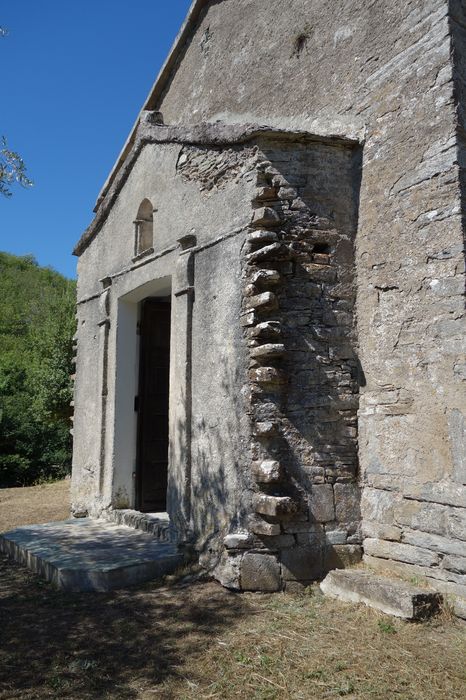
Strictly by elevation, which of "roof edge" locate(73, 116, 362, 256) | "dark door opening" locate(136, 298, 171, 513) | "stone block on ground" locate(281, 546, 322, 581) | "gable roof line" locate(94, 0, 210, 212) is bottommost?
"stone block on ground" locate(281, 546, 322, 581)

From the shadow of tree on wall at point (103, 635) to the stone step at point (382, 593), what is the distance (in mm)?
772

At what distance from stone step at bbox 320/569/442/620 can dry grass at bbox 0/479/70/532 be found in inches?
195

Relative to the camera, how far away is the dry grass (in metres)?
8.51

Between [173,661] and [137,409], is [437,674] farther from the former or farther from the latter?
[137,409]

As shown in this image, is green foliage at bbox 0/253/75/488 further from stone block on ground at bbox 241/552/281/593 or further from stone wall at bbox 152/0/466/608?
stone wall at bbox 152/0/466/608

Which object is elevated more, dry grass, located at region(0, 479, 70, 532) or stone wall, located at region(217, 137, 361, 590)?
stone wall, located at region(217, 137, 361, 590)

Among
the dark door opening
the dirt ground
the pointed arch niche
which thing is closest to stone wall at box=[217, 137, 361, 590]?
the dirt ground

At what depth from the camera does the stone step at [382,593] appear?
4055 mm

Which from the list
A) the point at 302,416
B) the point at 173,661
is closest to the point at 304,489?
the point at 302,416

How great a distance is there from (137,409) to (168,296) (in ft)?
5.06

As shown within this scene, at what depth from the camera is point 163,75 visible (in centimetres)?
959

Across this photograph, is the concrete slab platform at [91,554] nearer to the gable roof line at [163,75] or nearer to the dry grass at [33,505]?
the dry grass at [33,505]

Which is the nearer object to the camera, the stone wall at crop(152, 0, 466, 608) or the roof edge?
the stone wall at crop(152, 0, 466, 608)

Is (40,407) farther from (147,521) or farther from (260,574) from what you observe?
(260,574)
